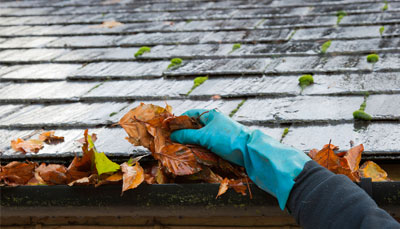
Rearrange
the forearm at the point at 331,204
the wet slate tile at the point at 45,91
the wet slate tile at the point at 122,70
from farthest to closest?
the wet slate tile at the point at 122,70, the wet slate tile at the point at 45,91, the forearm at the point at 331,204

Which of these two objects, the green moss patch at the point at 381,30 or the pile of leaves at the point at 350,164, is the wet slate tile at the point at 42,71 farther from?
the green moss patch at the point at 381,30

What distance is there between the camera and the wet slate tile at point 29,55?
154 inches

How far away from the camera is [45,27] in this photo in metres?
4.91

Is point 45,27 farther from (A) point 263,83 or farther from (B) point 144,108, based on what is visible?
(B) point 144,108

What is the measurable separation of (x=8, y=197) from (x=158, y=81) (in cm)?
133

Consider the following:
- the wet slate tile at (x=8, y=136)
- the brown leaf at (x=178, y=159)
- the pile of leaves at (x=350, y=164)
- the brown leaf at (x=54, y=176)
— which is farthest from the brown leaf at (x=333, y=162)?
the wet slate tile at (x=8, y=136)

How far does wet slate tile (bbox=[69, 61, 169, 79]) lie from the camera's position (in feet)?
10.9

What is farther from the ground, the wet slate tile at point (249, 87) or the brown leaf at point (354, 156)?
the brown leaf at point (354, 156)

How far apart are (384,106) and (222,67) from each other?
1203 mm

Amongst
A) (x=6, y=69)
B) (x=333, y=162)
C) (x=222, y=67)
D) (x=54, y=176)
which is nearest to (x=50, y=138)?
(x=54, y=176)

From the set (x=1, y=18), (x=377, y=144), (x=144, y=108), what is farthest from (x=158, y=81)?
(x=1, y=18)

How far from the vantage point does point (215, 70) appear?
3.22 meters

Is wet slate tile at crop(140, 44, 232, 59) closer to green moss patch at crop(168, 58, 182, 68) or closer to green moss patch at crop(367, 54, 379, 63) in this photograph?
green moss patch at crop(168, 58, 182, 68)

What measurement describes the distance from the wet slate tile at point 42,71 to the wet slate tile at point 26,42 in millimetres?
587
